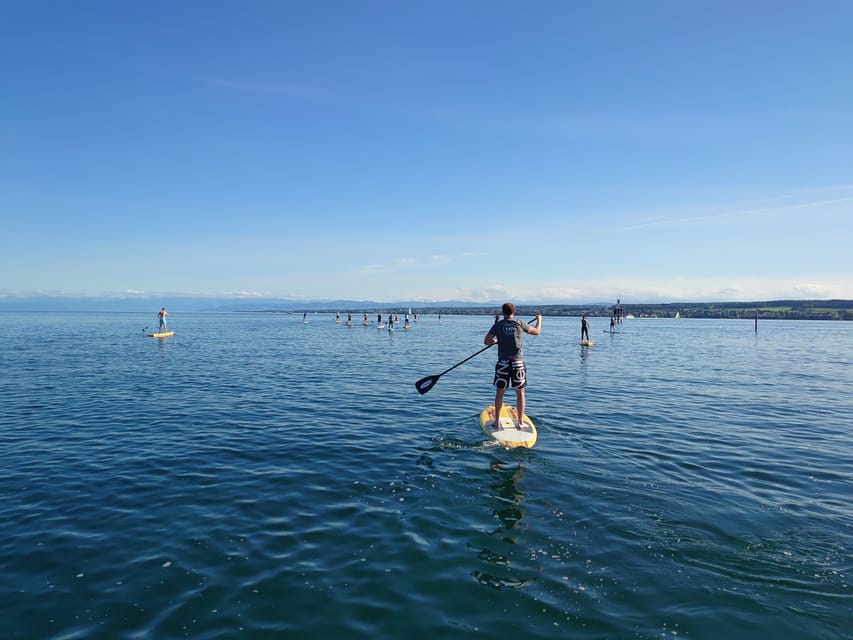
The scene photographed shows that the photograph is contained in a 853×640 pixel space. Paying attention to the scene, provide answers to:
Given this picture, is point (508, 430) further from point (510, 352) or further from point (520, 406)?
point (510, 352)

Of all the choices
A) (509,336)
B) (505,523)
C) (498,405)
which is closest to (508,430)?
(498,405)

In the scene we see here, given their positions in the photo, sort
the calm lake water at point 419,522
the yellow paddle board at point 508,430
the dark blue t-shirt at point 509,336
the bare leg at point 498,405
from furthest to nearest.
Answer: the bare leg at point 498,405
the dark blue t-shirt at point 509,336
the yellow paddle board at point 508,430
the calm lake water at point 419,522

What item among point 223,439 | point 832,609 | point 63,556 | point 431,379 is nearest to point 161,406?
point 223,439

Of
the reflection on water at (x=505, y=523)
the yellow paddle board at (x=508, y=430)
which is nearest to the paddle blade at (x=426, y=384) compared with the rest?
the yellow paddle board at (x=508, y=430)

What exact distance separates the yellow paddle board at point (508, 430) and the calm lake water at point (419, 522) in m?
0.36

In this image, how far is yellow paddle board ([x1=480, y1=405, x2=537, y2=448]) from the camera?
492 inches

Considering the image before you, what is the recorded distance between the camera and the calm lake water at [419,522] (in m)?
5.72

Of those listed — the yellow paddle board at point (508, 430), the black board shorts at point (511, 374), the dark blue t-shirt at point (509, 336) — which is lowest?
the yellow paddle board at point (508, 430)

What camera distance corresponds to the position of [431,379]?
16.5 meters

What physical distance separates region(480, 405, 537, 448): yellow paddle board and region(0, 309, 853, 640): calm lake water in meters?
0.36

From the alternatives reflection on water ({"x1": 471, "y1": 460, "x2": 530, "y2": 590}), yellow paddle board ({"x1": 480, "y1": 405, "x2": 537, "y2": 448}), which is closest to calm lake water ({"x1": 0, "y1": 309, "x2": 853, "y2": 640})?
reflection on water ({"x1": 471, "y1": 460, "x2": 530, "y2": 590})

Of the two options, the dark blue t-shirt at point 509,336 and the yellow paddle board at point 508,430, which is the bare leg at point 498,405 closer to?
the yellow paddle board at point 508,430

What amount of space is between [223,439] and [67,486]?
4052mm

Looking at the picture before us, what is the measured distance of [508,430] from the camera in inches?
518
